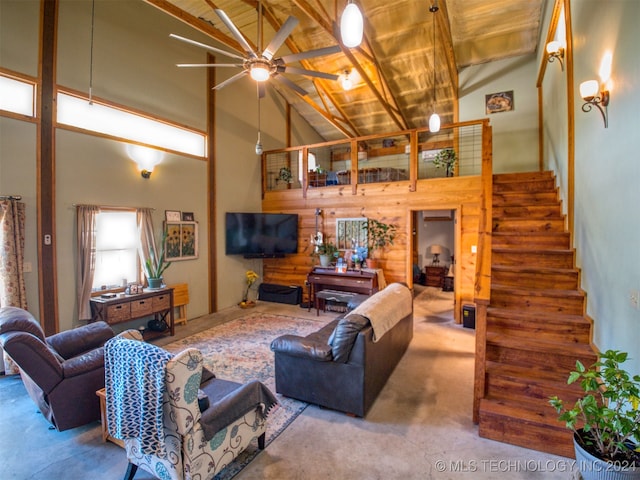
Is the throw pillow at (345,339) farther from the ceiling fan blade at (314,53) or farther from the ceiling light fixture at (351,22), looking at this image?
the ceiling fan blade at (314,53)

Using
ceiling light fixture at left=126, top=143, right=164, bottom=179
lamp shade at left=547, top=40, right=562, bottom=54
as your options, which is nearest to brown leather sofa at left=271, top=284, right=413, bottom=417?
ceiling light fixture at left=126, top=143, right=164, bottom=179

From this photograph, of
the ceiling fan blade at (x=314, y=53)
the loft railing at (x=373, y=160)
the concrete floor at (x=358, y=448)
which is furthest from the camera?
the loft railing at (x=373, y=160)

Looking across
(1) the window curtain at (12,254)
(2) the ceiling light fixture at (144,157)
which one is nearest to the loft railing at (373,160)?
(2) the ceiling light fixture at (144,157)

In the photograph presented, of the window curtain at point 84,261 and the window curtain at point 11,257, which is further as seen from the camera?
the window curtain at point 84,261

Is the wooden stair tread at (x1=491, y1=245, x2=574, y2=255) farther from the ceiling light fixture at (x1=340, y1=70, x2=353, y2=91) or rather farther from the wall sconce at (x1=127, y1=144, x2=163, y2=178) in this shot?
the wall sconce at (x1=127, y1=144, x2=163, y2=178)

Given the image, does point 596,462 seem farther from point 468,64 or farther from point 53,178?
point 468,64

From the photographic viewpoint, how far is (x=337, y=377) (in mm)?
2863

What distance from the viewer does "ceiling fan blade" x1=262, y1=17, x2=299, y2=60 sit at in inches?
119

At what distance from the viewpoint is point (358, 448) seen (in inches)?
95.4

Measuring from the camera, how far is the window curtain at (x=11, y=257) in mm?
3494

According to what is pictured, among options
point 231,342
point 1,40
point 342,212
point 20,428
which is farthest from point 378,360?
point 1,40

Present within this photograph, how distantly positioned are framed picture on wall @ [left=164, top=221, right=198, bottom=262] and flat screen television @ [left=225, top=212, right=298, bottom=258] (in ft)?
2.48

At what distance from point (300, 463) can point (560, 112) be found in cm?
522

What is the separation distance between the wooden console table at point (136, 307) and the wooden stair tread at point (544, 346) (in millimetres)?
4390
